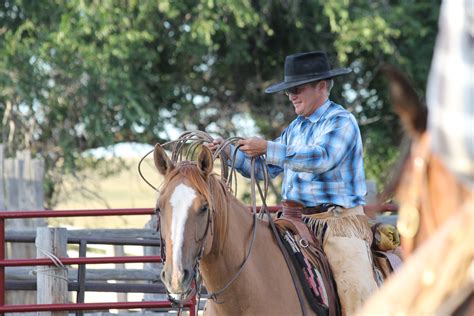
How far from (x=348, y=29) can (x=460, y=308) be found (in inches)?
470

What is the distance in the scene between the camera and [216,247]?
4910mm

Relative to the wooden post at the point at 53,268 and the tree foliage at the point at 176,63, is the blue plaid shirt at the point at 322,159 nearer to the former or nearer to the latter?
the wooden post at the point at 53,268

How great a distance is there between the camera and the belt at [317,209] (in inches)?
215

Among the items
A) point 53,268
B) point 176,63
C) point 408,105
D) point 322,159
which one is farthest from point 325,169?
point 176,63

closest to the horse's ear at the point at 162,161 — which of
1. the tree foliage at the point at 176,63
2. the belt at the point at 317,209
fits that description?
the belt at the point at 317,209

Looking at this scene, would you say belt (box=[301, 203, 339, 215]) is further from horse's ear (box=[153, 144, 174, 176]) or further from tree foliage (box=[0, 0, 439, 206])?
tree foliage (box=[0, 0, 439, 206])

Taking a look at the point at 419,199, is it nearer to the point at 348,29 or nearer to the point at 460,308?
the point at 460,308

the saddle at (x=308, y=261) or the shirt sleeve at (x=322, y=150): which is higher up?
the shirt sleeve at (x=322, y=150)

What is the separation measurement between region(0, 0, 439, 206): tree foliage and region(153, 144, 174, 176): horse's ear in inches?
339

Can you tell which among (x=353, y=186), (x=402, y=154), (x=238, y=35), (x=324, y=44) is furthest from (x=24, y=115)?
(x=402, y=154)

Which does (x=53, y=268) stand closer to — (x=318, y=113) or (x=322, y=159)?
(x=318, y=113)

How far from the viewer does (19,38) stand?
46.0ft

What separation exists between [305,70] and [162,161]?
114 centimetres

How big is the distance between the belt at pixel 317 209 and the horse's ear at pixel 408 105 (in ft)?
Result: 9.46
